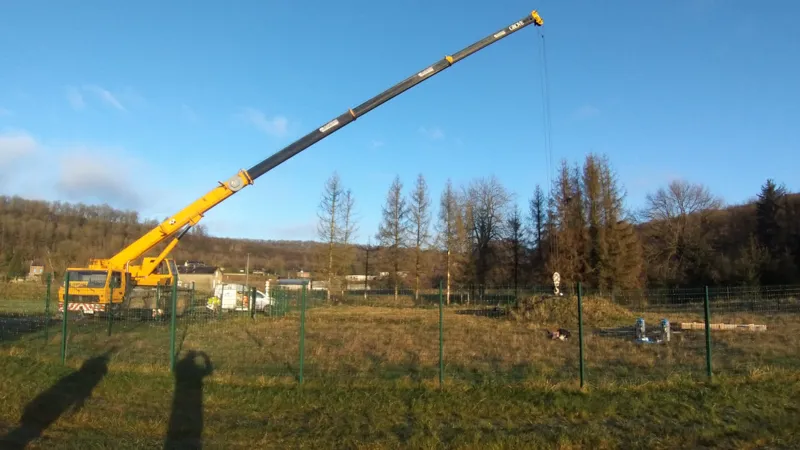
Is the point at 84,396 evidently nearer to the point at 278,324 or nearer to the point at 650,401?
the point at 650,401

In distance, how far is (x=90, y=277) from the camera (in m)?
20.8

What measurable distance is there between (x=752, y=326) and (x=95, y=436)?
18458 millimetres

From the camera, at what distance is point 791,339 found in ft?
48.0

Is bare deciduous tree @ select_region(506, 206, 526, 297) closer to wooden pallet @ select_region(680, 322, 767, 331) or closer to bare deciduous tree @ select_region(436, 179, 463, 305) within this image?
bare deciduous tree @ select_region(436, 179, 463, 305)

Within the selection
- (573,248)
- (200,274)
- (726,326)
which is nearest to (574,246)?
(573,248)

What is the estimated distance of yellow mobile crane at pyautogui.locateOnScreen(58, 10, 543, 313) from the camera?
17.1 metres

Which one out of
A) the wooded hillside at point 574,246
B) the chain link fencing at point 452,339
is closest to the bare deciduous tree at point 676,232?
the wooded hillside at point 574,246

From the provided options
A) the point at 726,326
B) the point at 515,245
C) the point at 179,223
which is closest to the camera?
the point at 726,326

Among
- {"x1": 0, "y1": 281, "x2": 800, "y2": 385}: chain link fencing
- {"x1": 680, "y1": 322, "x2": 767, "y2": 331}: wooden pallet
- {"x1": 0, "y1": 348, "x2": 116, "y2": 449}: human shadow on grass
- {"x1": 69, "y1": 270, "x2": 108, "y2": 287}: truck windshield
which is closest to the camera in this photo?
{"x1": 0, "y1": 348, "x2": 116, "y2": 449}: human shadow on grass

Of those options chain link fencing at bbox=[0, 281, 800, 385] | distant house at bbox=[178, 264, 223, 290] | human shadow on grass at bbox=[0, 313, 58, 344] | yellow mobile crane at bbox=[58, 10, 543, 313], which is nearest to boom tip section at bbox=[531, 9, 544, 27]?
yellow mobile crane at bbox=[58, 10, 543, 313]

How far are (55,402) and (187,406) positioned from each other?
199cm

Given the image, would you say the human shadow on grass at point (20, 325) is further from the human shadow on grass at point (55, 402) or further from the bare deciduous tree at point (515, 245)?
the bare deciduous tree at point (515, 245)

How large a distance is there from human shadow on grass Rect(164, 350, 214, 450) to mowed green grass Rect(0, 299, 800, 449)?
2.0 inches

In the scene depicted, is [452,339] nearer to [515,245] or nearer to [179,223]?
[179,223]
